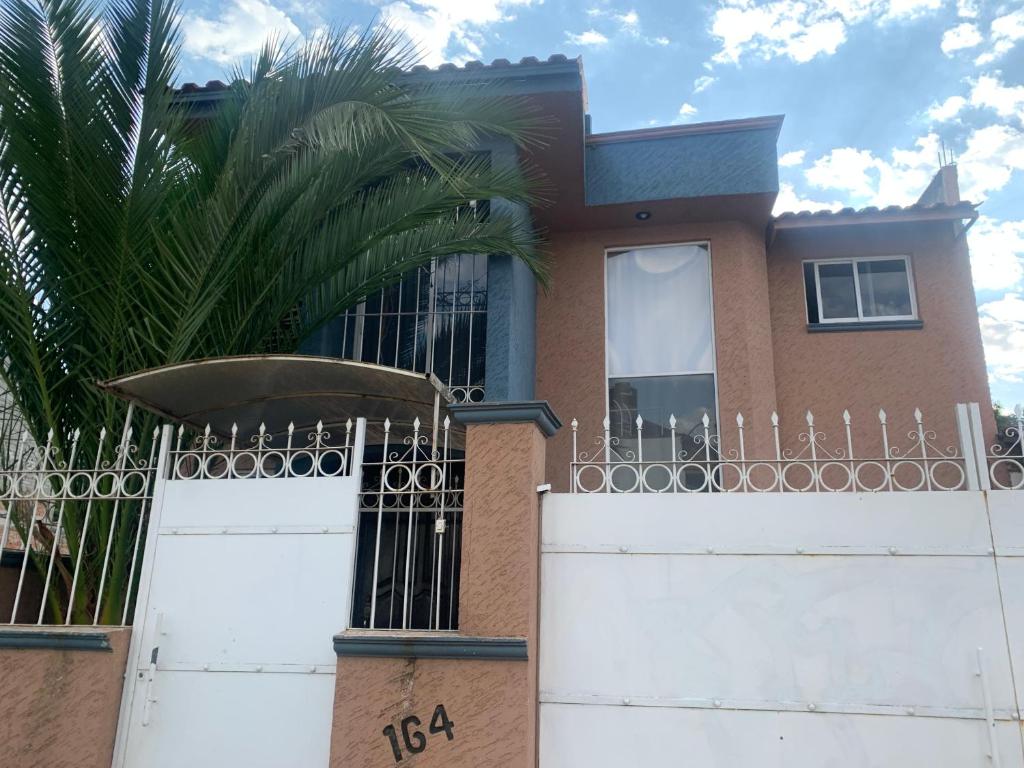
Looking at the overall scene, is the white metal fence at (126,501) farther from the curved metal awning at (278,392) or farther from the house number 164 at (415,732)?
the house number 164 at (415,732)

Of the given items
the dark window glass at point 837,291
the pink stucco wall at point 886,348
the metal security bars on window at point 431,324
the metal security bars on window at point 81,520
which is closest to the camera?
the metal security bars on window at point 81,520

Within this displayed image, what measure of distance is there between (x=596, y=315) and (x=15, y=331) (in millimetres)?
5236

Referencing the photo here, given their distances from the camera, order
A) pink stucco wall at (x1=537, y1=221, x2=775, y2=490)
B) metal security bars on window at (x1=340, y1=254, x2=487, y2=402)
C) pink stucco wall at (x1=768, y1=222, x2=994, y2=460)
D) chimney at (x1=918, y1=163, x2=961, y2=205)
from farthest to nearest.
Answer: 1. chimney at (x1=918, y1=163, x2=961, y2=205)
2. pink stucco wall at (x1=768, y1=222, x2=994, y2=460)
3. pink stucco wall at (x1=537, y1=221, x2=775, y2=490)
4. metal security bars on window at (x1=340, y1=254, x2=487, y2=402)

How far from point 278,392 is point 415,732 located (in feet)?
7.78

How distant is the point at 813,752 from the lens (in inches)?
157

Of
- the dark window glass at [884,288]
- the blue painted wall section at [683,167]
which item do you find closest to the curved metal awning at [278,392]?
the blue painted wall section at [683,167]

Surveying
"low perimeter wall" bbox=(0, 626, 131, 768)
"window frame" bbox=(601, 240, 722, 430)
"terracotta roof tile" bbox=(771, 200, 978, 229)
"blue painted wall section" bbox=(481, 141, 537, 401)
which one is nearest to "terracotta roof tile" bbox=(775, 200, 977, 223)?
"terracotta roof tile" bbox=(771, 200, 978, 229)

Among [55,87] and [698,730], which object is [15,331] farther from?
[698,730]

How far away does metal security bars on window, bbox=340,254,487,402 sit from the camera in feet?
25.3

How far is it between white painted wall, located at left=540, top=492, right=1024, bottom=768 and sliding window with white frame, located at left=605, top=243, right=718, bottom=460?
11.8 feet

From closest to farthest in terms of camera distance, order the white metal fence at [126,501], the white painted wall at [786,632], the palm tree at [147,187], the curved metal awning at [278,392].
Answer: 1. the white painted wall at [786,632]
2. the white metal fence at [126,501]
3. the curved metal awning at [278,392]
4. the palm tree at [147,187]

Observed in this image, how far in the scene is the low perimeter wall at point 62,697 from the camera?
448 centimetres

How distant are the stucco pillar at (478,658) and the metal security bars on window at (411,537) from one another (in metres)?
0.26

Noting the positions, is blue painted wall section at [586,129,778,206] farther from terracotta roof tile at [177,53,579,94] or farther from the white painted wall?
the white painted wall
